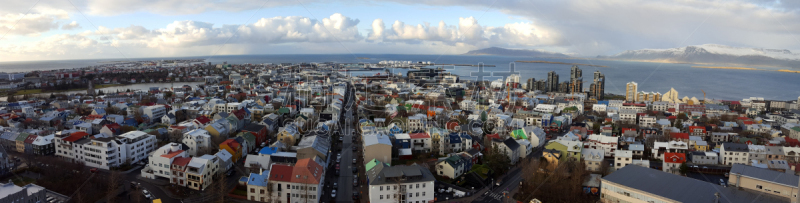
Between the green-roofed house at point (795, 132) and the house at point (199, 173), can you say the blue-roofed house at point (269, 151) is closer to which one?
the house at point (199, 173)

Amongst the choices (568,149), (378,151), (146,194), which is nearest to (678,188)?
(568,149)

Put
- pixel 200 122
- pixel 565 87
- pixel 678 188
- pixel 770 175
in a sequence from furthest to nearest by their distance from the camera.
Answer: pixel 565 87
pixel 200 122
pixel 770 175
pixel 678 188

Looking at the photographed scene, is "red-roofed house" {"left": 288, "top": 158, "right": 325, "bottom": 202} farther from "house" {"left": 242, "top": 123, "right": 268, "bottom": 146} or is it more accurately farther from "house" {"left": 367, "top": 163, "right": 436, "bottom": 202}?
"house" {"left": 242, "top": 123, "right": 268, "bottom": 146}

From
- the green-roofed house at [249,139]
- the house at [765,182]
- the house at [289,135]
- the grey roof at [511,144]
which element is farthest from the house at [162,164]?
the house at [765,182]

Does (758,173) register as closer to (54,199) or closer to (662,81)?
(54,199)

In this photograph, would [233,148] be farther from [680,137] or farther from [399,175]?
[680,137]

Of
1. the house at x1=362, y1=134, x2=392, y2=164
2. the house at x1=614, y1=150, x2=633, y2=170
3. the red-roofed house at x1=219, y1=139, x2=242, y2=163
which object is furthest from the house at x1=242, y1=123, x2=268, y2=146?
the house at x1=614, y1=150, x2=633, y2=170
